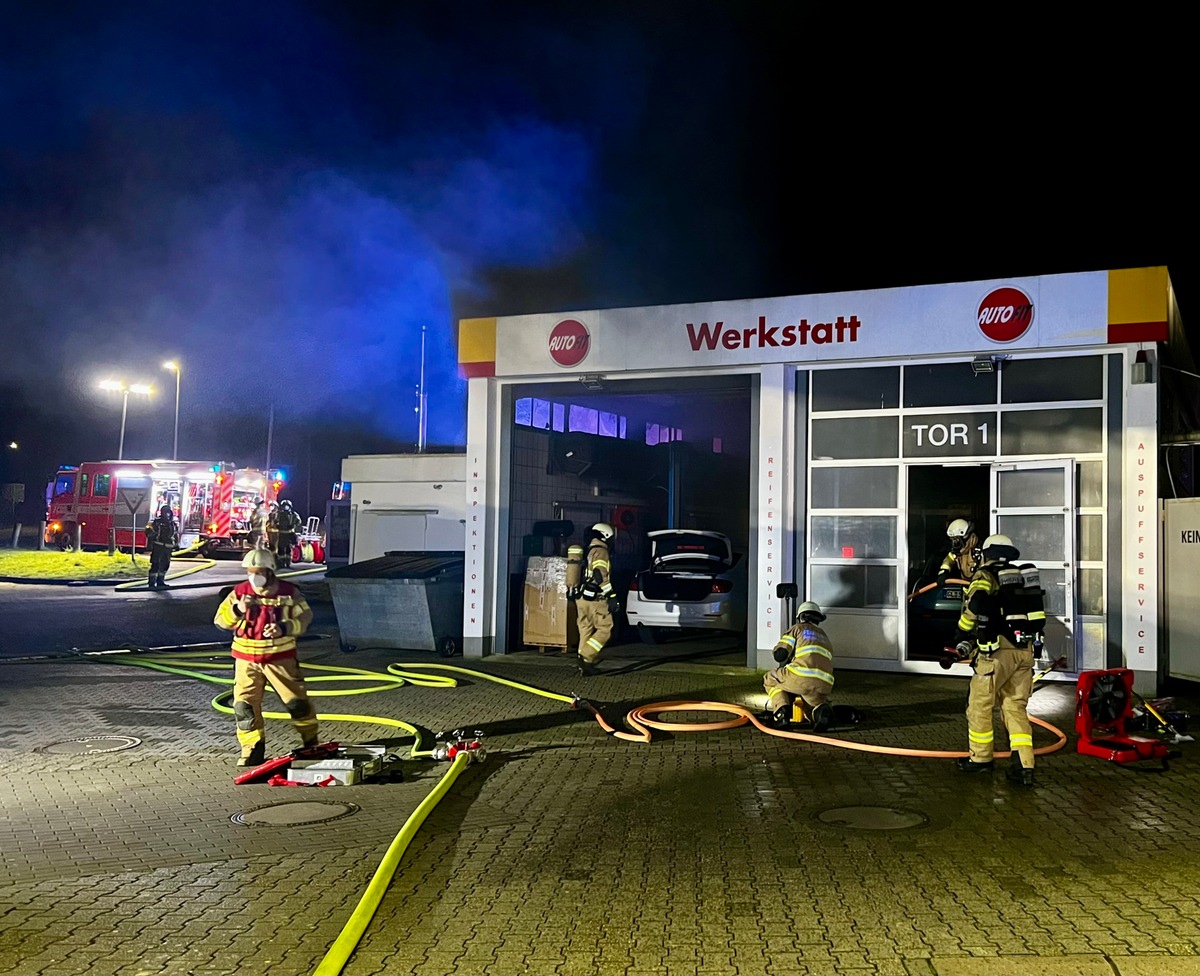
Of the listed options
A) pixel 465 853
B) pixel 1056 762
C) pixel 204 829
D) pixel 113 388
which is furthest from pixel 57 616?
pixel 113 388

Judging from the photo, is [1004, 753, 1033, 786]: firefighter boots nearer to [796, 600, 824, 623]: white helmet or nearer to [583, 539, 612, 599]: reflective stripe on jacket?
[796, 600, 824, 623]: white helmet

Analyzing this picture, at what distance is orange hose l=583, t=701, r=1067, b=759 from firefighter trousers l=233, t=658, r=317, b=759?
243 cm

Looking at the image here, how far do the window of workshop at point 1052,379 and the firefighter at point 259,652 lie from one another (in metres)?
8.13

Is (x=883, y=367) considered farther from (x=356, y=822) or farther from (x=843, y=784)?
(x=356, y=822)

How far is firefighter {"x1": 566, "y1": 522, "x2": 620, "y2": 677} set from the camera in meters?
11.4

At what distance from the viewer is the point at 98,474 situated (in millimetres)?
31797

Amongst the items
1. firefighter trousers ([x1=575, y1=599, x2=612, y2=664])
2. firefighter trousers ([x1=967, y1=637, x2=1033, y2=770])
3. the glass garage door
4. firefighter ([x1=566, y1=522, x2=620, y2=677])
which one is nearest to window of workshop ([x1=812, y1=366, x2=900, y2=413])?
the glass garage door

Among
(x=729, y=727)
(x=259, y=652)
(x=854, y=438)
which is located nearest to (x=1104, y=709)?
(x=729, y=727)

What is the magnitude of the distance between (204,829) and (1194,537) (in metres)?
9.40

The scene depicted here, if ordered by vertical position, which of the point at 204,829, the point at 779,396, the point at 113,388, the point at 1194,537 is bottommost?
the point at 204,829

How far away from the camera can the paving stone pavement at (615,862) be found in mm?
3920

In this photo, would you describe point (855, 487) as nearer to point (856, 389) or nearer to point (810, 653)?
point (856, 389)

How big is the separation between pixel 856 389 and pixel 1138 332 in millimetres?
2986

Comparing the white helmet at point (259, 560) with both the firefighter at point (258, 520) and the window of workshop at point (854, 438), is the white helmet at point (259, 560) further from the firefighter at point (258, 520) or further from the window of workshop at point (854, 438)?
the firefighter at point (258, 520)
